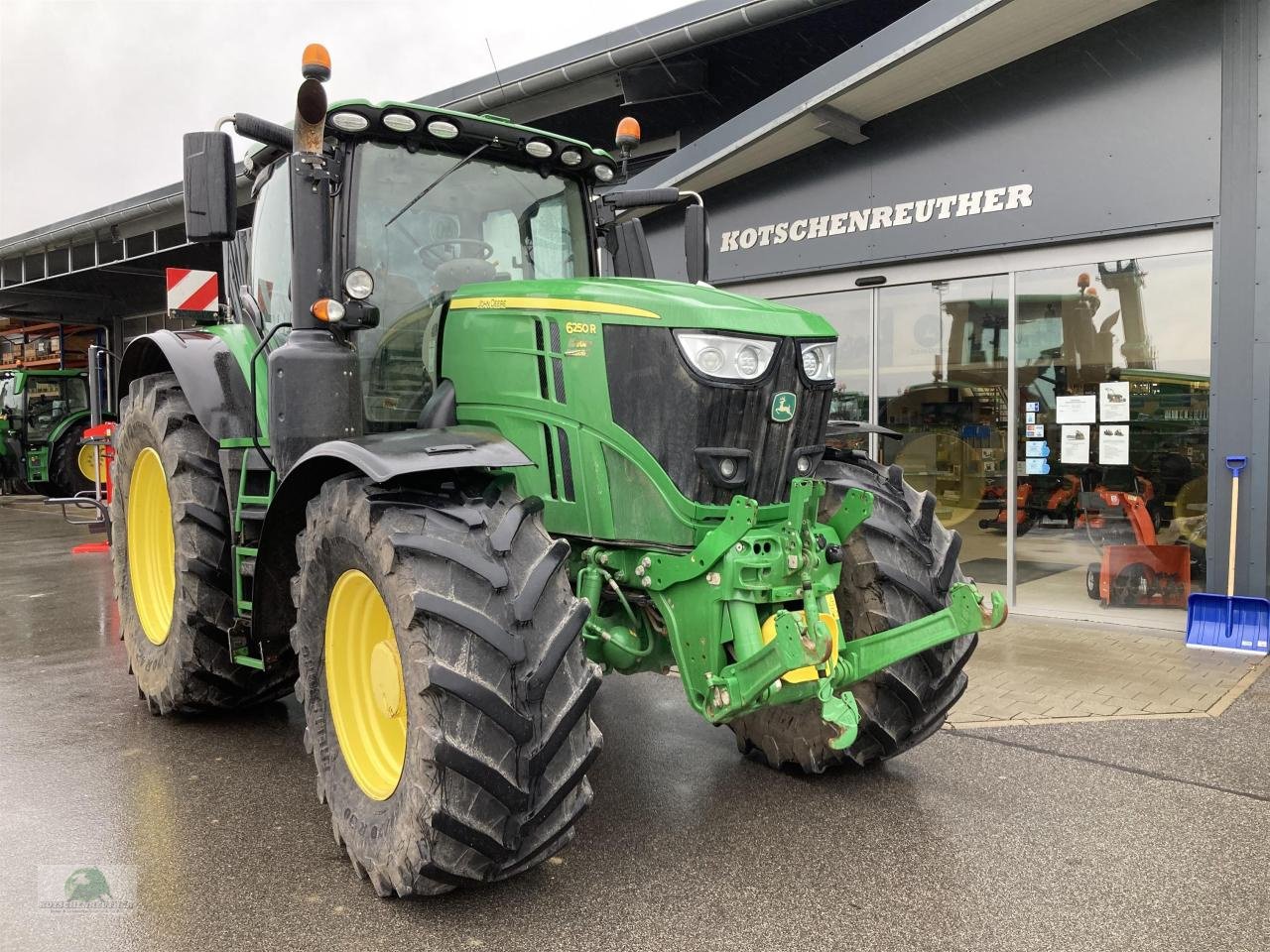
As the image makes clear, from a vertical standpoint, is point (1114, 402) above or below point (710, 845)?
above

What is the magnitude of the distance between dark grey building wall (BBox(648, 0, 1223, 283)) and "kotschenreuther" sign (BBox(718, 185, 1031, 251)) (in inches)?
0.9

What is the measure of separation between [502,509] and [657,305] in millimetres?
826

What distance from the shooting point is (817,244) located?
8406mm

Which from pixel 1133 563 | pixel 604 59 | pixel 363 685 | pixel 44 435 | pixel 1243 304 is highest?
pixel 604 59

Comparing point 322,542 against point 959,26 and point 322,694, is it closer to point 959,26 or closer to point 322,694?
point 322,694

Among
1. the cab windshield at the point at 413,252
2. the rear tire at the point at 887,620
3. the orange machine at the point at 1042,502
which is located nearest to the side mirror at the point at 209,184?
the cab windshield at the point at 413,252

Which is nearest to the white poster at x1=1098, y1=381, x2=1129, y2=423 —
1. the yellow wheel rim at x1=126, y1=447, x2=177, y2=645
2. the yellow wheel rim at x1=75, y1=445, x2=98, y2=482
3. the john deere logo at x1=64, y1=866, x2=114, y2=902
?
the yellow wheel rim at x1=126, y1=447, x2=177, y2=645

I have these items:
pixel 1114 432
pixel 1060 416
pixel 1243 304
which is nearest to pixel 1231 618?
pixel 1114 432

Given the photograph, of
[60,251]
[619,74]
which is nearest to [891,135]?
[619,74]

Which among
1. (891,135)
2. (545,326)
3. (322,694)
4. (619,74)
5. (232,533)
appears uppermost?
(619,74)

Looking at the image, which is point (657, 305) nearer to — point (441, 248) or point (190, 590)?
point (441, 248)

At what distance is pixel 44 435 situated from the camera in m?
18.8

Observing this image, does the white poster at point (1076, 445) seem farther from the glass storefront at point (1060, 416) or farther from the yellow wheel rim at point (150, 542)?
the yellow wheel rim at point (150, 542)

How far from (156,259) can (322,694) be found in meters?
17.8
